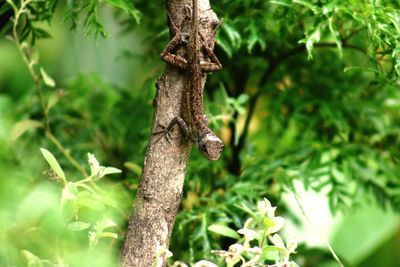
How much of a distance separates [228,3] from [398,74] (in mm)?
442

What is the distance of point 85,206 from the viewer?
40.3 inches

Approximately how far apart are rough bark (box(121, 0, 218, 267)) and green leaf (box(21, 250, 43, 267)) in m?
0.23

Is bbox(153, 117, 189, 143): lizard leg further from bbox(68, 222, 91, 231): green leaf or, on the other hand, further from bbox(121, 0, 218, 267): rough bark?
bbox(68, 222, 91, 231): green leaf

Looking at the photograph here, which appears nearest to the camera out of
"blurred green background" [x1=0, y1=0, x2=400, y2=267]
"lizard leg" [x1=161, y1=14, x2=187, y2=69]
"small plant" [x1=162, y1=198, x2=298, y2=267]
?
"small plant" [x1=162, y1=198, x2=298, y2=267]

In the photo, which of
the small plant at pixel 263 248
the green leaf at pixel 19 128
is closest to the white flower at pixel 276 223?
the small plant at pixel 263 248

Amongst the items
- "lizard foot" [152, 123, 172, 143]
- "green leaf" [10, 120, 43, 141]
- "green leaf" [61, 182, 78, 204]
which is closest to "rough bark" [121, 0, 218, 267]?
"lizard foot" [152, 123, 172, 143]

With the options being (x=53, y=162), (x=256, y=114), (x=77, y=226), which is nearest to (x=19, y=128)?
(x=53, y=162)

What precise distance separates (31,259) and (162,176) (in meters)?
0.29

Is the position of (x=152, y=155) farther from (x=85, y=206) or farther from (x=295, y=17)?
(x=295, y=17)

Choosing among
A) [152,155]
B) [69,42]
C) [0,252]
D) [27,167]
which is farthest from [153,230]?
[69,42]

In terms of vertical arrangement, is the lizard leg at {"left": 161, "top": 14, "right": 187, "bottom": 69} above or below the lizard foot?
above

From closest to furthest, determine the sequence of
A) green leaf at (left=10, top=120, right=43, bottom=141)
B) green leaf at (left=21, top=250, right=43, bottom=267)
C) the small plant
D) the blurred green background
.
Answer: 1. green leaf at (left=21, top=250, right=43, bottom=267)
2. the small plant
3. the blurred green background
4. green leaf at (left=10, top=120, right=43, bottom=141)

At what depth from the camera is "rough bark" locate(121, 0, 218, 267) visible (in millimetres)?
1109

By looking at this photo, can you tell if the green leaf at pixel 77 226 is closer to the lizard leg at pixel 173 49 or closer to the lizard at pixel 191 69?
the lizard at pixel 191 69
